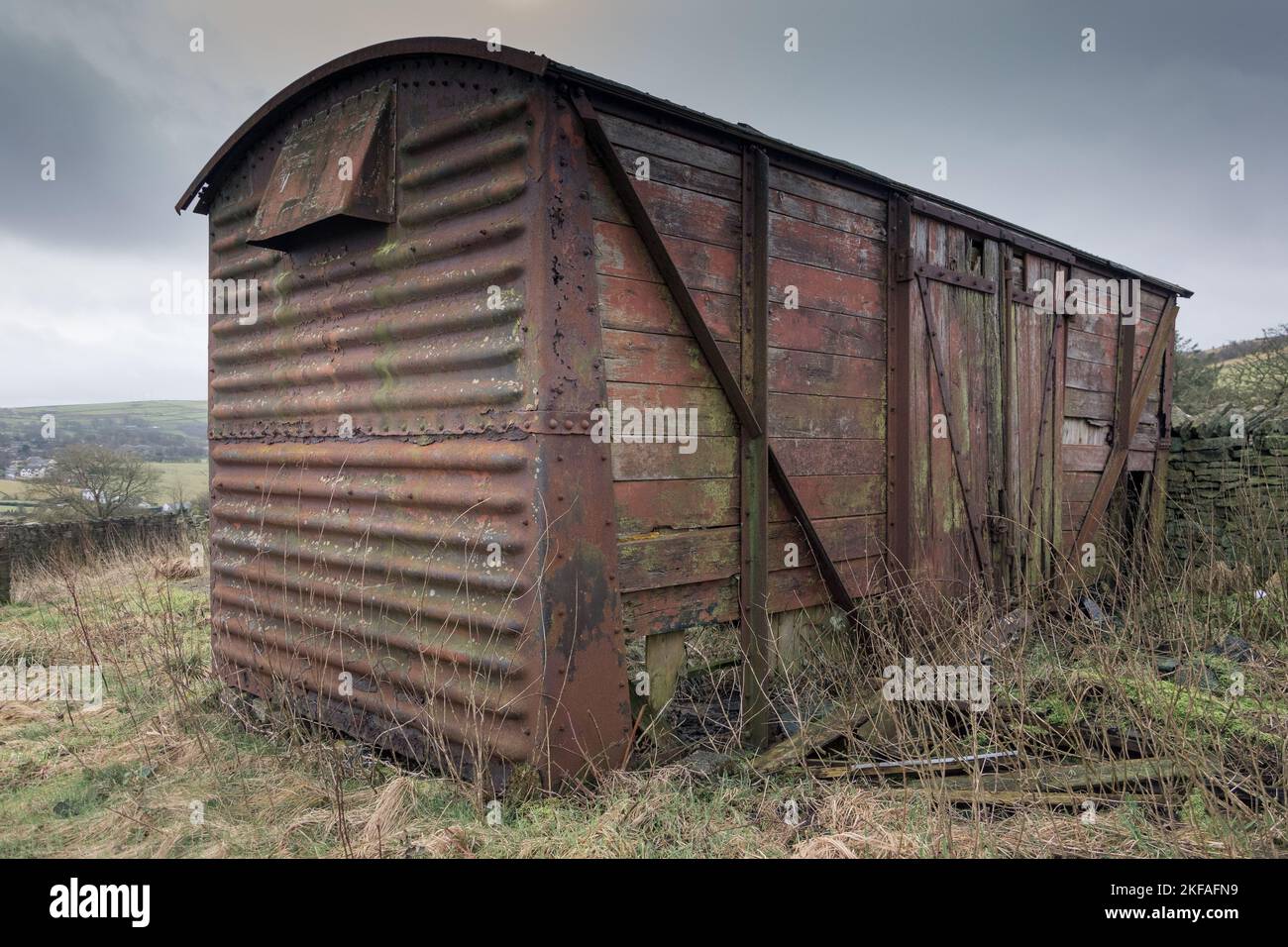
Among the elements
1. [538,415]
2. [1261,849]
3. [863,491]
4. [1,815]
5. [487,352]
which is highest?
[487,352]

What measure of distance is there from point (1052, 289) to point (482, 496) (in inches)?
234

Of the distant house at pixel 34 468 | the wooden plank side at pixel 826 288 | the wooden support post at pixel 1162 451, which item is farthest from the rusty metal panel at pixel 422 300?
the distant house at pixel 34 468

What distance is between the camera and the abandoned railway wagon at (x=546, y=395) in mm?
3936

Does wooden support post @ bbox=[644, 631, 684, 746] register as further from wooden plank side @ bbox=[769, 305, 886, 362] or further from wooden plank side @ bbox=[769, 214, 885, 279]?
wooden plank side @ bbox=[769, 214, 885, 279]

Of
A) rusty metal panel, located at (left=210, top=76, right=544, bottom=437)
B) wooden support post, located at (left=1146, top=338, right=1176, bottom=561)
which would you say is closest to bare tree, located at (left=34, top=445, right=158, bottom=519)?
rusty metal panel, located at (left=210, top=76, right=544, bottom=437)

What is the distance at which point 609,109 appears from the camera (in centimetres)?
425

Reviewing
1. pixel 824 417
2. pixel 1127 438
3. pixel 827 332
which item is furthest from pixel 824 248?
pixel 1127 438

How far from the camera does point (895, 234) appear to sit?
5.91m

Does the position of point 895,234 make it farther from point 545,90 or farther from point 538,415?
point 538,415

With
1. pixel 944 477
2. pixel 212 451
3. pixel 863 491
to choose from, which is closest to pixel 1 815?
pixel 212 451

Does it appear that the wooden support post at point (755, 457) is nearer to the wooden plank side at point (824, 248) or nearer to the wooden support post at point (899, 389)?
the wooden plank side at point (824, 248)

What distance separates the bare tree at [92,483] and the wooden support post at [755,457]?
65.7 ft

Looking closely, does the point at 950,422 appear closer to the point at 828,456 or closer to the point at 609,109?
the point at 828,456

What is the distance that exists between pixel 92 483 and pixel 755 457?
2142 cm
